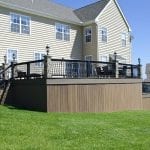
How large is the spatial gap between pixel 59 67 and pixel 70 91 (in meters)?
1.51

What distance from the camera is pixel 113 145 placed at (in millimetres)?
9859

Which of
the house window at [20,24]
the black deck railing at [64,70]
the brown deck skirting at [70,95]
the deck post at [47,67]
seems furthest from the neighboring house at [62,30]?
the deck post at [47,67]

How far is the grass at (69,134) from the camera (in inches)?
374

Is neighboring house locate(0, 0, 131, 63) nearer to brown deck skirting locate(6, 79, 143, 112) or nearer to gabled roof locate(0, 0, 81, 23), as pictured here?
gabled roof locate(0, 0, 81, 23)

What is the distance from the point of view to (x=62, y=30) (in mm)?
30172

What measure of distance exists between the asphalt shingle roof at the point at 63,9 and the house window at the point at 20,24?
0.80 m

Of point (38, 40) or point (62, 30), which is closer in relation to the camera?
point (38, 40)

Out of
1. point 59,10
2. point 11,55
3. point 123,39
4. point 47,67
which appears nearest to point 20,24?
point 11,55

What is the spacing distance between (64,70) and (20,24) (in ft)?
31.6

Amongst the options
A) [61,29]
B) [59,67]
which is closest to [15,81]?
Answer: [59,67]

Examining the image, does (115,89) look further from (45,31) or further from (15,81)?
(45,31)

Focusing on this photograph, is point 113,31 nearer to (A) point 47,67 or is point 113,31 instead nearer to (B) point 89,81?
(B) point 89,81

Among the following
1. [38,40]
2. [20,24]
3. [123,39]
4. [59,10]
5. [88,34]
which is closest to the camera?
[20,24]

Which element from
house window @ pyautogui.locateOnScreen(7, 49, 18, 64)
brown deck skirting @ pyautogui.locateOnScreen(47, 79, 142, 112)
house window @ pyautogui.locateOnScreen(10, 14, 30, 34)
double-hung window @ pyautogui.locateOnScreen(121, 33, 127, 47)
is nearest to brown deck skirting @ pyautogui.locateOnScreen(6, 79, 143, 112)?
brown deck skirting @ pyautogui.locateOnScreen(47, 79, 142, 112)
